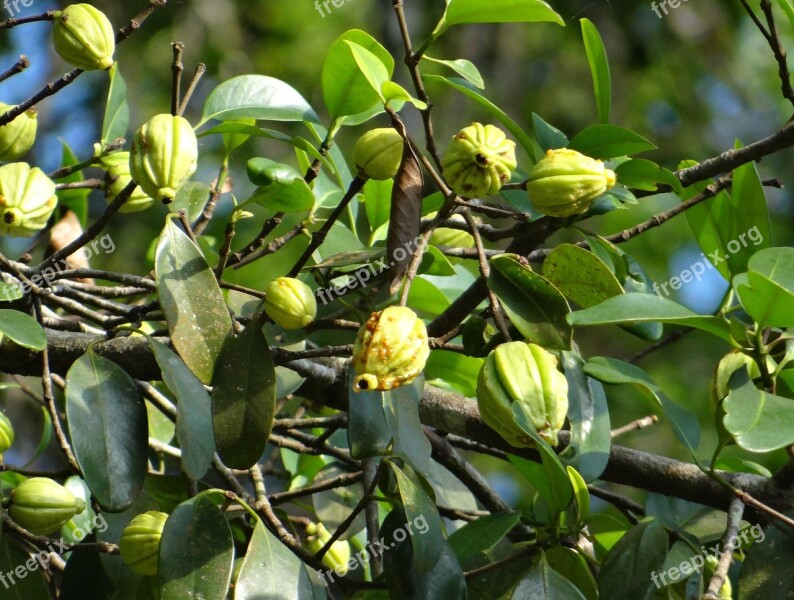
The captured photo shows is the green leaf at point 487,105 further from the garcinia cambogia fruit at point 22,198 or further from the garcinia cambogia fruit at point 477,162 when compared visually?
the garcinia cambogia fruit at point 22,198

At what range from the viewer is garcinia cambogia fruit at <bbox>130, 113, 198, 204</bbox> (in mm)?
919

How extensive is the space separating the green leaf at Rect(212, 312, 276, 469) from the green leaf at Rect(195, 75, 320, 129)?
334 mm

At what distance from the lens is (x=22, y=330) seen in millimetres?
869

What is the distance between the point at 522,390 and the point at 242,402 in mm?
248

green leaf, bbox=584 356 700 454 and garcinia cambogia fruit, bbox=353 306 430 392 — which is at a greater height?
garcinia cambogia fruit, bbox=353 306 430 392

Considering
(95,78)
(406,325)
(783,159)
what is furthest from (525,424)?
(783,159)

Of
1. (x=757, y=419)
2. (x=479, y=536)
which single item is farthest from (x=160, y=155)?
(x=757, y=419)

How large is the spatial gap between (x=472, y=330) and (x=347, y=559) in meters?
0.52

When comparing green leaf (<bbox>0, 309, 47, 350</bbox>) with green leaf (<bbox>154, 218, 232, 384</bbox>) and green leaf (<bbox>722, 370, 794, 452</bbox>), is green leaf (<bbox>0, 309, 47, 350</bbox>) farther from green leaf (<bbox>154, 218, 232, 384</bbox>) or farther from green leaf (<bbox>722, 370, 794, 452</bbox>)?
green leaf (<bbox>722, 370, 794, 452</bbox>)

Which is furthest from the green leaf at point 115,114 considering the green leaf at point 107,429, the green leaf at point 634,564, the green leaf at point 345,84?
the green leaf at point 634,564

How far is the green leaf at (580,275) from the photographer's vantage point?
2.84 feet

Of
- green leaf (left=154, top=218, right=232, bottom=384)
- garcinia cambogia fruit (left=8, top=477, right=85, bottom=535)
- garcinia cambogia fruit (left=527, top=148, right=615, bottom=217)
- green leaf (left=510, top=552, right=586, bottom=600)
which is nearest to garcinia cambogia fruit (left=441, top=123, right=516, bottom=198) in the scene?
garcinia cambogia fruit (left=527, top=148, right=615, bottom=217)

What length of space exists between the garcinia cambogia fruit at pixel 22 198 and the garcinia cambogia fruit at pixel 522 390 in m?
0.61

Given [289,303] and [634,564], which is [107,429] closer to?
[289,303]
